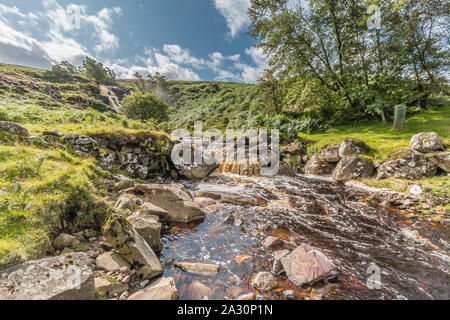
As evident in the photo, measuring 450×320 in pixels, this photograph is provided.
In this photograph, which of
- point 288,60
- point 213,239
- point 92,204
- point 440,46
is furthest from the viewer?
point 288,60

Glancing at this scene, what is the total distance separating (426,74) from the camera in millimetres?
15180

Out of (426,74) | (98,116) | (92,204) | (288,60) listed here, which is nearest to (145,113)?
(98,116)

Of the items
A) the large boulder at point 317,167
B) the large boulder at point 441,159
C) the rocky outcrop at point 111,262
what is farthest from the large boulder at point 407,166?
the rocky outcrop at point 111,262

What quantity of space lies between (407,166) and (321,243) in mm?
7063

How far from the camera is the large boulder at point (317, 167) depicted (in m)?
11.1

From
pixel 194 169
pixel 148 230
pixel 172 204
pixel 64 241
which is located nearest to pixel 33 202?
pixel 64 241

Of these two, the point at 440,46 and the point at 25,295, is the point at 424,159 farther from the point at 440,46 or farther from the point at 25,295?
the point at 440,46

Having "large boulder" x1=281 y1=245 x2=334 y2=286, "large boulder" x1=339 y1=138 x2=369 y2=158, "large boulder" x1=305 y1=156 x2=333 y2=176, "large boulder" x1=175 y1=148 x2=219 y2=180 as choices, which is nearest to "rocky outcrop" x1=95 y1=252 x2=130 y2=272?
"large boulder" x1=281 y1=245 x2=334 y2=286

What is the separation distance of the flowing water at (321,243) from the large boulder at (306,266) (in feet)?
0.43

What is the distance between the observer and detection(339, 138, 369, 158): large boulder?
10.3 metres

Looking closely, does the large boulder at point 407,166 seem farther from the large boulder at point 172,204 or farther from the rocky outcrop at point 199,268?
the rocky outcrop at point 199,268

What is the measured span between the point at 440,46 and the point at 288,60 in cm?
1191
